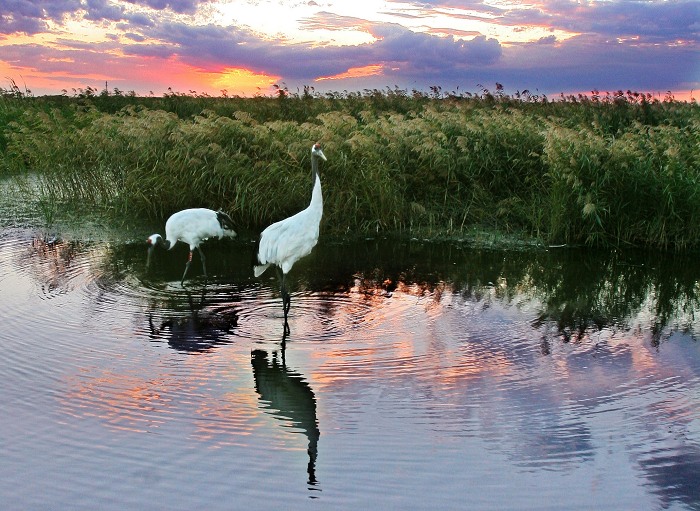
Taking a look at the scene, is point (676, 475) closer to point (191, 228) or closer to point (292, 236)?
point (292, 236)

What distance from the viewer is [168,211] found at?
44.4ft

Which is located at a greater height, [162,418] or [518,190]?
[518,190]

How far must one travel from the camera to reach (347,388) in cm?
643

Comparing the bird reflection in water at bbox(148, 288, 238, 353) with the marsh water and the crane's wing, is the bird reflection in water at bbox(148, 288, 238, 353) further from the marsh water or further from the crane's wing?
the crane's wing

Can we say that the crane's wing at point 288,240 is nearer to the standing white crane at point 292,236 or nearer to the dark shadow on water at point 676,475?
the standing white crane at point 292,236

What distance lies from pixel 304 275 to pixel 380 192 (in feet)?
10.0

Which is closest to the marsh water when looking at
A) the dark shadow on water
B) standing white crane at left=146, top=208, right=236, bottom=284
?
the dark shadow on water

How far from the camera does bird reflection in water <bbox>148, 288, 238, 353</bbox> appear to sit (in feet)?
24.8

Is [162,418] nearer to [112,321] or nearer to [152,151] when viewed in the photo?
[112,321]

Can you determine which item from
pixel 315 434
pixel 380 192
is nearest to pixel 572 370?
pixel 315 434

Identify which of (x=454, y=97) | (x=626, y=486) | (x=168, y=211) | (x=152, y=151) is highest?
(x=454, y=97)

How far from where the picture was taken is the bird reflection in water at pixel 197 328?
7.55 m

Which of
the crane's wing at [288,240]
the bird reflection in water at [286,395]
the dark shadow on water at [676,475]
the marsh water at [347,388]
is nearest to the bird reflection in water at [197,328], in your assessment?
the marsh water at [347,388]

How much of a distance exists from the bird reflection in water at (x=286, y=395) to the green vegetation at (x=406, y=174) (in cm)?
583
